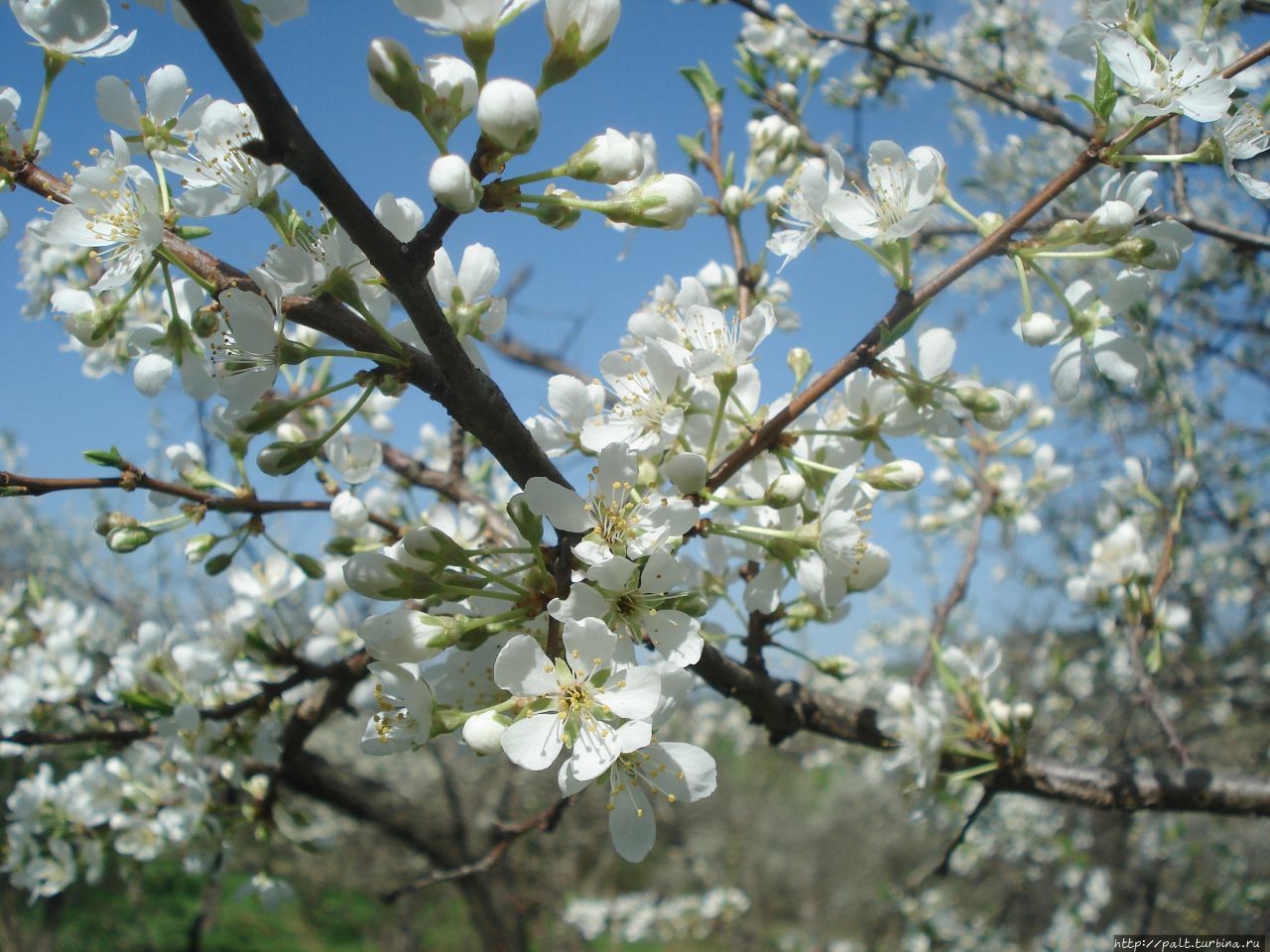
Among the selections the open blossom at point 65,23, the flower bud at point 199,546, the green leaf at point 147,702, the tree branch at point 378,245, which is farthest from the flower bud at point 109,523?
the tree branch at point 378,245

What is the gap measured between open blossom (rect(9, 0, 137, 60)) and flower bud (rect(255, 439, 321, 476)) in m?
0.56

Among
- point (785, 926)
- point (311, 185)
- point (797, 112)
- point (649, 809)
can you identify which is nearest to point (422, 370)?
point (311, 185)

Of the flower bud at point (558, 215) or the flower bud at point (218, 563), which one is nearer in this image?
the flower bud at point (558, 215)

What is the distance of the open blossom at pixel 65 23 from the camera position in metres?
1.00

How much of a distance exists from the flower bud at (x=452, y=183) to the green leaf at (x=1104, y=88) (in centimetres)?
94

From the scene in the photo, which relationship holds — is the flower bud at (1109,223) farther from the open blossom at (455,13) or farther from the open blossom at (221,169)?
the open blossom at (221,169)

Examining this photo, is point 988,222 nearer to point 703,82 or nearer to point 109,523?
point 703,82

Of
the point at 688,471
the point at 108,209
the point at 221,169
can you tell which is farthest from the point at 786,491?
the point at 108,209

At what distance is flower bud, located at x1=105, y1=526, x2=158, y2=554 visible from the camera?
5.17 feet

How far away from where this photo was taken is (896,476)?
4.48ft

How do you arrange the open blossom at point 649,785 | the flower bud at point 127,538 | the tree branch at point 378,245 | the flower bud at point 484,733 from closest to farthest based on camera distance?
the tree branch at point 378,245
the flower bud at point 484,733
the open blossom at point 649,785
the flower bud at point 127,538

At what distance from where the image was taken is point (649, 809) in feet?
3.79

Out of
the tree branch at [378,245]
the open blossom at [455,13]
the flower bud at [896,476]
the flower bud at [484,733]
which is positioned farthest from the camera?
the flower bud at [896,476]

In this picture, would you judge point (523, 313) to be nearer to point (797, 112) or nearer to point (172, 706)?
point (797, 112)
